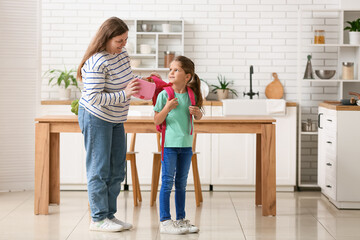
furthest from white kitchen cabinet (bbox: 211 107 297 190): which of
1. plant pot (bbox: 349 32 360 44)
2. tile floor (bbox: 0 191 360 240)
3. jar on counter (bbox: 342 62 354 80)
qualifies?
plant pot (bbox: 349 32 360 44)

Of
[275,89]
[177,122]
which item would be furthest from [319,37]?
[177,122]

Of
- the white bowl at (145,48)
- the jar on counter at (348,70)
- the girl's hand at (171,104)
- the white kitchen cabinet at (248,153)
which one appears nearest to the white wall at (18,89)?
the white bowl at (145,48)

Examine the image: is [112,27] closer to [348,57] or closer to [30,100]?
[30,100]

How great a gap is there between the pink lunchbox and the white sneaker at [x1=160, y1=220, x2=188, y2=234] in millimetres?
923

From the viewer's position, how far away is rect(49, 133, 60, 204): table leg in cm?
523

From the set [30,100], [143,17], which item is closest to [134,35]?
[143,17]

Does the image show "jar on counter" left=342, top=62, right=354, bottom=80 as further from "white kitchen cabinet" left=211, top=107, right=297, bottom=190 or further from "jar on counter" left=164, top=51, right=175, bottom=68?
"jar on counter" left=164, top=51, right=175, bottom=68

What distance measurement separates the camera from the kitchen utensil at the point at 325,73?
630 cm

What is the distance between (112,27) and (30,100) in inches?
100

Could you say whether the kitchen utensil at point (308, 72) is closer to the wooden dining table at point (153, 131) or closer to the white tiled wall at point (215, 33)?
the white tiled wall at point (215, 33)

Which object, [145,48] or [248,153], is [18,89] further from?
[248,153]

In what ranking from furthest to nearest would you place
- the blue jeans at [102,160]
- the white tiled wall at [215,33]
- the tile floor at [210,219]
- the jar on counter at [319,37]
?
1. the white tiled wall at [215,33]
2. the jar on counter at [319,37]
3. the tile floor at [210,219]
4. the blue jeans at [102,160]

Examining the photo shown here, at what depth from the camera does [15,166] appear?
6.19 metres

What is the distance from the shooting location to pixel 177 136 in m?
4.16
